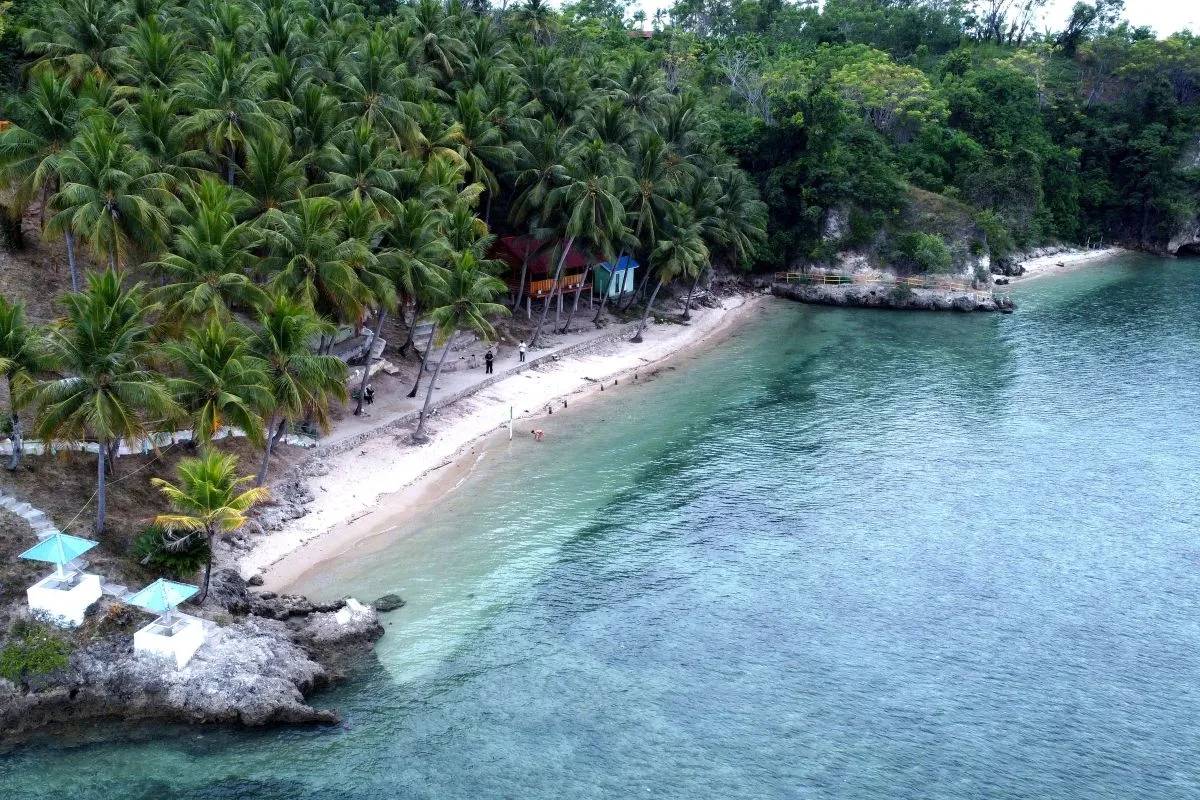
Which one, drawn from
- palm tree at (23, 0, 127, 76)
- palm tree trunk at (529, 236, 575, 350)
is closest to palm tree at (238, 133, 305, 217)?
palm tree at (23, 0, 127, 76)

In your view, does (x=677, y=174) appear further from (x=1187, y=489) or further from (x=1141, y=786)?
(x=1141, y=786)

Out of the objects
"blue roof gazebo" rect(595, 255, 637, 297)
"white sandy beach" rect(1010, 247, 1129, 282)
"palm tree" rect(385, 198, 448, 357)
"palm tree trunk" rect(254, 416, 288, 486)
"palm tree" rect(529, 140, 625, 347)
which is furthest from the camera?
"white sandy beach" rect(1010, 247, 1129, 282)

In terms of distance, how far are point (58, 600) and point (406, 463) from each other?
711 inches

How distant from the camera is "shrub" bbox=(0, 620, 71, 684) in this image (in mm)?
26328

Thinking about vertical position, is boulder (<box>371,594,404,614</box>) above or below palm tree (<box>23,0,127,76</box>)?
below

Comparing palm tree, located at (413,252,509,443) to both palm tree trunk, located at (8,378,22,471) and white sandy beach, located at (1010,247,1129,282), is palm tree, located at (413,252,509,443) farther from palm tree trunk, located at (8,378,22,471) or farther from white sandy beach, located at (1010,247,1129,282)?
white sandy beach, located at (1010,247,1129,282)

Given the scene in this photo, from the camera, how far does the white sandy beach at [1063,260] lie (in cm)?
9400

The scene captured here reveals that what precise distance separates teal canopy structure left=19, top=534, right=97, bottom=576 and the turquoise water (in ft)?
17.2

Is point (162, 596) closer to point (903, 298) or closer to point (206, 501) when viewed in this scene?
point (206, 501)

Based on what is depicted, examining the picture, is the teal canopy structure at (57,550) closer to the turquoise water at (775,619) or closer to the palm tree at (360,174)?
the turquoise water at (775,619)

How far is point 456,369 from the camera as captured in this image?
55.3 m

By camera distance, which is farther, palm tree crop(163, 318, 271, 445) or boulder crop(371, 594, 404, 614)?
boulder crop(371, 594, 404, 614)

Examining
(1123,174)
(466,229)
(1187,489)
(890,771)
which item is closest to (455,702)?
(890,771)

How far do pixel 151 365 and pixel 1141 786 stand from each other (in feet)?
119
